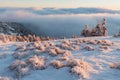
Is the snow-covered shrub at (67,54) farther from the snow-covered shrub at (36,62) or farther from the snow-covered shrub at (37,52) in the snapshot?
the snow-covered shrub at (37,52)

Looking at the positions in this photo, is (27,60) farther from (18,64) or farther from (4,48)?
(4,48)

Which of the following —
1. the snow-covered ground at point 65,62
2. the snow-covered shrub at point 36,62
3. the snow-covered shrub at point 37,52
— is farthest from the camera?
the snow-covered shrub at point 37,52

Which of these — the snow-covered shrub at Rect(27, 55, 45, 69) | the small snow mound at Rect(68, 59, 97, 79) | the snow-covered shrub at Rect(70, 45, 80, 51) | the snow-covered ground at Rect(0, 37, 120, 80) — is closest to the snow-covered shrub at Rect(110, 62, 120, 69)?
the snow-covered ground at Rect(0, 37, 120, 80)

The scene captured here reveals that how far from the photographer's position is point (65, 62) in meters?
24.6

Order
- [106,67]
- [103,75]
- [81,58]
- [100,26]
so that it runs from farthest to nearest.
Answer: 1. [100,26]
2. [81,58]
3. [106,67]
4. [103,75]

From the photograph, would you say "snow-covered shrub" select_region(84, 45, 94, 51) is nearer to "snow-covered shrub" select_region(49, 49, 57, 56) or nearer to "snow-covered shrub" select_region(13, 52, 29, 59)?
"snow-covered shrub" select_region(49, 49, 57, 56)

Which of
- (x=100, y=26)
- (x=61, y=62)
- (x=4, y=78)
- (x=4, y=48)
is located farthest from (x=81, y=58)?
(x=100, y=26)

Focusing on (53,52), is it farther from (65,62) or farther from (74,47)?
(74,47)

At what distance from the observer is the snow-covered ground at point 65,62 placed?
888 inches


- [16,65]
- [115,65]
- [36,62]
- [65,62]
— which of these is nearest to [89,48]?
[65,62]

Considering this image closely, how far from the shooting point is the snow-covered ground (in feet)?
74.0

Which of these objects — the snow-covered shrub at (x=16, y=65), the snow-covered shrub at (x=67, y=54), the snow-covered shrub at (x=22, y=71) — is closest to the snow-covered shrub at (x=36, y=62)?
the snow-covered shrub at (x=16, y=65)

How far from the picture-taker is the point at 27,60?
2509cm

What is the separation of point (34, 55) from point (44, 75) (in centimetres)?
436
